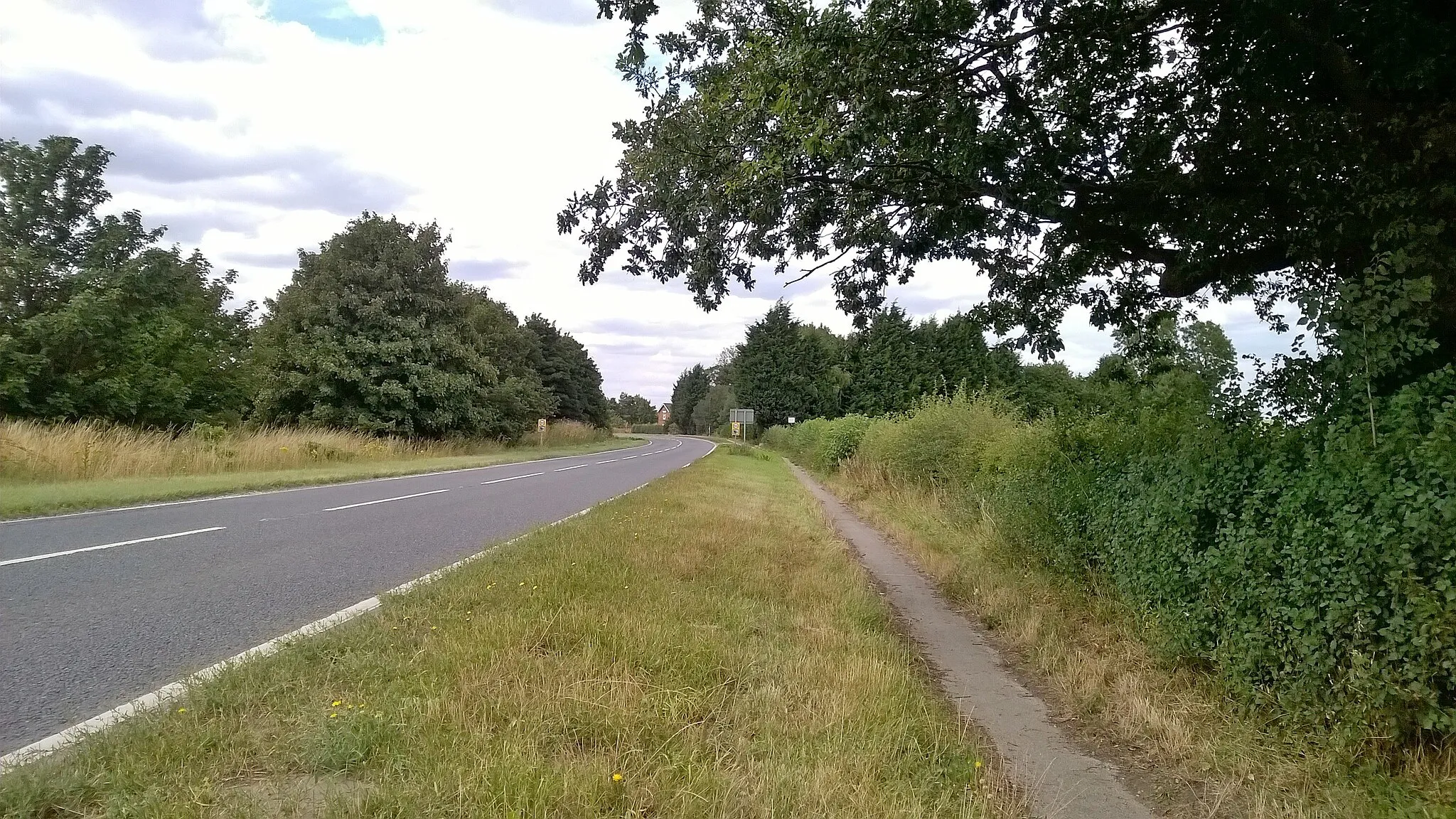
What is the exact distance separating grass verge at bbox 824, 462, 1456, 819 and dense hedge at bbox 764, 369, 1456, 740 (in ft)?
0.62

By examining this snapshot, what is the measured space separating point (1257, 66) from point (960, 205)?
2419 millimetres

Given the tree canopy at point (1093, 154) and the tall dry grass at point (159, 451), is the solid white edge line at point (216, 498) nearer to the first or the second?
the tall dry grass at point (159, 451)

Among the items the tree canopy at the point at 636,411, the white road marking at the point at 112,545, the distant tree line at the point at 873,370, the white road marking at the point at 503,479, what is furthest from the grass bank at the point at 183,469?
the tree canopy at the point at 636,411

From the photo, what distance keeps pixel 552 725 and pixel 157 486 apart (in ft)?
45.6

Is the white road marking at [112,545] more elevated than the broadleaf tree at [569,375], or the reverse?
the broadleaf tree at [569,375]

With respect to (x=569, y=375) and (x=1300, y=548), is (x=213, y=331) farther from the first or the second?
(x=569, y=375)

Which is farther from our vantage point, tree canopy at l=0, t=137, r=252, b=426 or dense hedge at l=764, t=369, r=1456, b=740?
tree canopy at l=0, t=137, r=252, b=426

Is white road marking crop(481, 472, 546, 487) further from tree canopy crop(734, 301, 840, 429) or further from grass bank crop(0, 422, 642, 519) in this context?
tree canopy crop(734, 301, 840, 429)

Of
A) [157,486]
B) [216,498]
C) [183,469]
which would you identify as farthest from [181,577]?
[183,469]

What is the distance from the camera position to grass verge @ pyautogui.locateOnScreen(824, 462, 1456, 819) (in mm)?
3457

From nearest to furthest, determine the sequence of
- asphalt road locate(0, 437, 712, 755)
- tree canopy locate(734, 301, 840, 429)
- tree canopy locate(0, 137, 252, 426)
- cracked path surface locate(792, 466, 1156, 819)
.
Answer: cracked path surface locate(792, 466, 1156, 819), asphalt road locate(0, 437, 712, 755), tree canopy locate(0, 137, 252, 426), tree canopy locate(734, 301, 840, 429)

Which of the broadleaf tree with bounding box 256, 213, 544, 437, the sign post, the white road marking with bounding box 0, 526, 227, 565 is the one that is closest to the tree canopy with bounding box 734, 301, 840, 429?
the sign post

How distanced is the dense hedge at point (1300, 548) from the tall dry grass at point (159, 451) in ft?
58.4

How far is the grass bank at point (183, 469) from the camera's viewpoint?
1198cm
